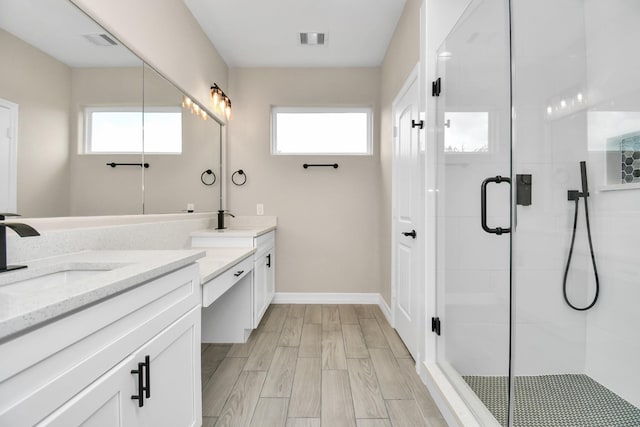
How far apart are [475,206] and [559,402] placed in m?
1.00

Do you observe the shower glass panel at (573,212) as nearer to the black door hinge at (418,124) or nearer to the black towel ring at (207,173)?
the black door hinge at (418,124)

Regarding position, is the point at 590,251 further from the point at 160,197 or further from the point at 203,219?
the point at 203,219

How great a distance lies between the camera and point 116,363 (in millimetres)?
866

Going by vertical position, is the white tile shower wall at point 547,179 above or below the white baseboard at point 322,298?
above

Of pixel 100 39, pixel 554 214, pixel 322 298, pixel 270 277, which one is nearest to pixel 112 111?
pixel 100 39

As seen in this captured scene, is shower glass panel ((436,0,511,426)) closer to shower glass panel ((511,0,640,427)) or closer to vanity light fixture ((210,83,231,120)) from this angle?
shower glass panel ((511,0,640,427))

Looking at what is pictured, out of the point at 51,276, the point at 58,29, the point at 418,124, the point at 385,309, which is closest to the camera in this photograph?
the point at 51,276

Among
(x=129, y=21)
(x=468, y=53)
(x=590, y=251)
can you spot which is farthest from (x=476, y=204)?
(x=129, y=21)

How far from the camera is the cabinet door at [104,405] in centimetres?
69

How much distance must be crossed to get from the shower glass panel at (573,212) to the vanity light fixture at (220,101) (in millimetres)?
2472

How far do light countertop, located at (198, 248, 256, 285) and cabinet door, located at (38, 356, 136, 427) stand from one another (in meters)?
0.56

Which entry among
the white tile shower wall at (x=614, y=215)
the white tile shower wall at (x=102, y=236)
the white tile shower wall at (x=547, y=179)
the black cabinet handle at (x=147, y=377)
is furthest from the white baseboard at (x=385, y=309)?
the black cabinet handle at (x=147, y=377)

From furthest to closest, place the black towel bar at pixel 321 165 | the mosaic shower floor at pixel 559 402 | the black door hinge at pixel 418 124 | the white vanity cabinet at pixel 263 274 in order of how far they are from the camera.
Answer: the black towel bar at pixel 321 165
the white vanity cabinet at pixel 263 274
the black door hinge at pixel 418 124
the mosaic shower floor at pixel 559 402

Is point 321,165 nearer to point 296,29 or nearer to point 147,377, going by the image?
point 296,29
